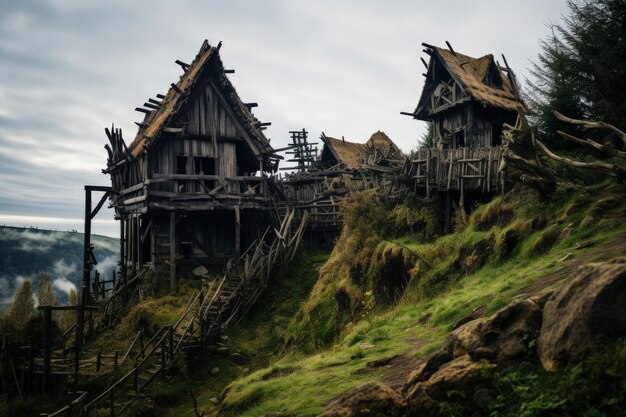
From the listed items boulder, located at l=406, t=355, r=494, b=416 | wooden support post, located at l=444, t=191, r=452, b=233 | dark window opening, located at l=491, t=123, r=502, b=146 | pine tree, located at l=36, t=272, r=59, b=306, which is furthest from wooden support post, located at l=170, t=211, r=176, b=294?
pine tree, located at l=36, t=272, r=59, b=306

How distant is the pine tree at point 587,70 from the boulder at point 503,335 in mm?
12077

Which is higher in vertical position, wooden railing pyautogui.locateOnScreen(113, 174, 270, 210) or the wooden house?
the wooden house

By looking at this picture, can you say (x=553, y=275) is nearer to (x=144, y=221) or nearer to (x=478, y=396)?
(x=478, y=396)

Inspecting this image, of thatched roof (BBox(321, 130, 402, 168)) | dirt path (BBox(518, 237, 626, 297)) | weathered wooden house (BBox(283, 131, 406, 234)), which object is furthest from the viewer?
thatched roof (BBox(321, 130, 402, 168))

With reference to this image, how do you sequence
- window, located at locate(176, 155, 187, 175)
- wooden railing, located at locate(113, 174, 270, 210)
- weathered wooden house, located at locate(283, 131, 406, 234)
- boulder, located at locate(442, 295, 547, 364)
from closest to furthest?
boulder, located at locate(442, 295, 547, 364) → wooden railing, located at locate(113, 174, 270, 210) → window, located at locate(176, 155, 187, 175) → weathered wooden house, located at locate(283, 131, 406, 234)

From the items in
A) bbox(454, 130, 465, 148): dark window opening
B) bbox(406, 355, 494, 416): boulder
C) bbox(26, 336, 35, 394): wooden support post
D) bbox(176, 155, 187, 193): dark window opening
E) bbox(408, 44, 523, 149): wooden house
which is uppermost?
bbox(408, 44, 523, 149): wooden house

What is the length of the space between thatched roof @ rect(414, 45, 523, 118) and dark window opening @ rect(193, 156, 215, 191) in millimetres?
12318

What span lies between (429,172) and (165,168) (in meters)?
13.4

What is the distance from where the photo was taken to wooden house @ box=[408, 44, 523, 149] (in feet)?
80.5

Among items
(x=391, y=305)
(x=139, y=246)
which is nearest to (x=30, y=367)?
(x=139, y=246)

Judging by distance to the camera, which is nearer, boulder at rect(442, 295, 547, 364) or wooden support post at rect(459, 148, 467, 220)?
boulder at rect(442, 295, 547, 364)

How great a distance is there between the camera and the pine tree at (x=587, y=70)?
51.5ft

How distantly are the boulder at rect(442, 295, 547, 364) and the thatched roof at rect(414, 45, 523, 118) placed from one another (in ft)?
63.1

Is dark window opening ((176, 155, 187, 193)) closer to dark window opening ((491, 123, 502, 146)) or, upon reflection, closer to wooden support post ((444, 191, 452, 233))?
wooden support post ((444, 191, 452, 233))
